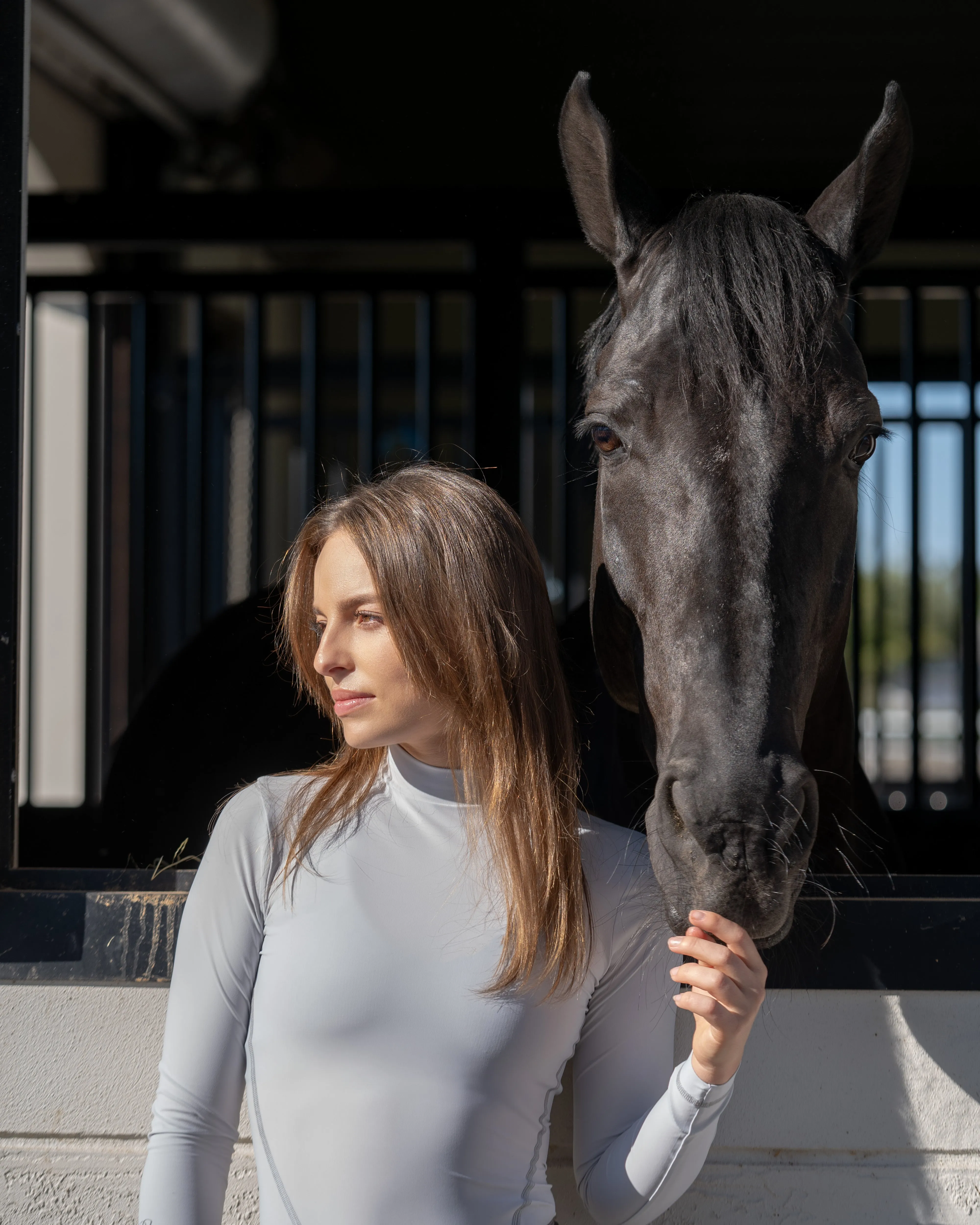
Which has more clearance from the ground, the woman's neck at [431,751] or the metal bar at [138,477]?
the metal bar at [138,477]

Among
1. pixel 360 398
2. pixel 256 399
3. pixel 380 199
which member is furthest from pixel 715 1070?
pixel 360 398

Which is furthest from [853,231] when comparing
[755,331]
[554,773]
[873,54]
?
[873,54]

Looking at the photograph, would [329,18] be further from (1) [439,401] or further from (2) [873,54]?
(1) [439,401]

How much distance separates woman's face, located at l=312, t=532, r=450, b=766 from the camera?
1.01 metres

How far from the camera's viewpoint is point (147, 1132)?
125 cm

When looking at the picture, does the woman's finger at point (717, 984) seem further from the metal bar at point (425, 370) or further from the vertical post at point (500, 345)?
the metal bar at point (425, 370)

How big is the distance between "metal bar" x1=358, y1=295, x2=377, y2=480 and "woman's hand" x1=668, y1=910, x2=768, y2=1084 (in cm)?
212

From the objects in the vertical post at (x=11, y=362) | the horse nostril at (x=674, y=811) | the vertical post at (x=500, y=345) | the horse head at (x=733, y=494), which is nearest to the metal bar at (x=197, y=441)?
the vertical post at (x=500, y=345)

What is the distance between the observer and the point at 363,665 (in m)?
1.01

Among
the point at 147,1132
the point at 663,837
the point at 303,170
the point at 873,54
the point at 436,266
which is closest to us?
the point at 663,837

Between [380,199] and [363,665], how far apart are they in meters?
2.00

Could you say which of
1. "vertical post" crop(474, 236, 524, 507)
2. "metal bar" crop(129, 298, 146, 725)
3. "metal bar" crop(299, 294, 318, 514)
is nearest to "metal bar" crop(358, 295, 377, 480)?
"metal bar" crop(299, 294, 318, 514)

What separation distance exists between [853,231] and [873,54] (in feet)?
5.35

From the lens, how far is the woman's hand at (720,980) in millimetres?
871
